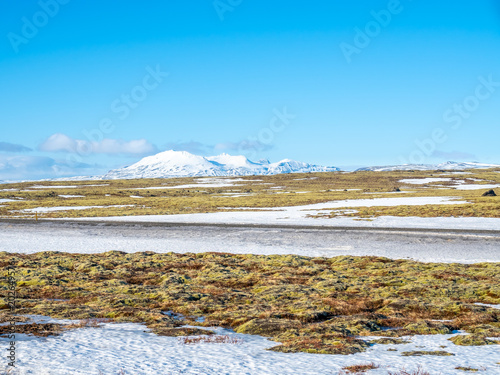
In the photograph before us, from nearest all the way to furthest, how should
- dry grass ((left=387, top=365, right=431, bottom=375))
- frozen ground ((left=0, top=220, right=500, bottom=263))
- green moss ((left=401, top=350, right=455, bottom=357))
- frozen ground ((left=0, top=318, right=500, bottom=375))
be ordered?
dry grass ((left=387, top=365, right=431, bottom=375))
frozen ground ((left=0, top=318, right=500, bottom=375))
green moss ((left=401, top=350, right=455, bottom=357))
frozen ground ((left=0, top=220, right=500, bottom=263))

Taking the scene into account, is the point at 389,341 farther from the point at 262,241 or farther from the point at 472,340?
the point at 262,241

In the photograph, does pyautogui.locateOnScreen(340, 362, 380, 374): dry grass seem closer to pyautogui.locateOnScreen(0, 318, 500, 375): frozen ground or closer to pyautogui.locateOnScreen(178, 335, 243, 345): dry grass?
pyautogui.locateOnScreen(0, 318, 500, 375): frozen ground

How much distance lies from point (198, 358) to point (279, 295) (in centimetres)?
887

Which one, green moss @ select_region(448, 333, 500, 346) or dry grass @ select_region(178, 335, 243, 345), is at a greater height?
dry grass @ select_region(178, 335, 243, 345)

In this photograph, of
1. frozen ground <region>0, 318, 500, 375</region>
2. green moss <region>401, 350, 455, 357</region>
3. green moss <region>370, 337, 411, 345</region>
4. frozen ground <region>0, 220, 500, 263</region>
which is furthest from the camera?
frozen ground <region>0, 220, 500, 263</region>

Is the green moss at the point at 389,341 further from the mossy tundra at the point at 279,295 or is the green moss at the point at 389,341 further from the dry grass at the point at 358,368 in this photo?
the dry grass at the point at 358,368

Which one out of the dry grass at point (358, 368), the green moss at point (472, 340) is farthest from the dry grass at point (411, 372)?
the green moss at point (472, 340)

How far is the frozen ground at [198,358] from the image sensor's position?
10.8m

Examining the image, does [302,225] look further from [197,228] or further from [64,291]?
[64,291]

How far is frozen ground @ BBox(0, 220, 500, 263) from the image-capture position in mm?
34219

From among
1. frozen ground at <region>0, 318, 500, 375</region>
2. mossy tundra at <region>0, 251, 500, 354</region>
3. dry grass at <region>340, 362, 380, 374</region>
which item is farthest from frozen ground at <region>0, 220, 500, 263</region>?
dry grass at <region>340, 362, 380, 374</region>

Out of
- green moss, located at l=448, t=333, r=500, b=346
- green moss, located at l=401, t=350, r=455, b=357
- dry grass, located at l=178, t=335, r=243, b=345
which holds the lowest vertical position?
green moss, located at l=448, t=333, r=500, b=346

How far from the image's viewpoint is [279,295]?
20.2 m

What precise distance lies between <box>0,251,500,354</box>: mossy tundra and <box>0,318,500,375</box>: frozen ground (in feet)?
2.37
